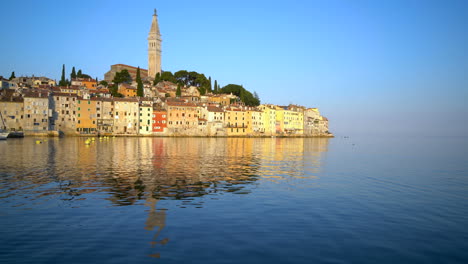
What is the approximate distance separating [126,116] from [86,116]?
30.1ft

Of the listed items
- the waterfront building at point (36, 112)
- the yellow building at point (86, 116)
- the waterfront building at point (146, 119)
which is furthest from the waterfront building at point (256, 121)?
the waterfront building at point (36, 112)

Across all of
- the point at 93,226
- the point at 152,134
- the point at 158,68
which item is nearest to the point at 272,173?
the point at 93,226

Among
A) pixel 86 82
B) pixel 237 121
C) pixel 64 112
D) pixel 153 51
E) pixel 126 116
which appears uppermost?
pixel 153 51

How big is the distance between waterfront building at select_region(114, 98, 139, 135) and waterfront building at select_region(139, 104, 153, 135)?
1.12 m

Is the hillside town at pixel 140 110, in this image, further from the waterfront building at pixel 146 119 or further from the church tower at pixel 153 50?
the church tower at pixel 153 50

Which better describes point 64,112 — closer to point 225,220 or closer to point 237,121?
point 237,121

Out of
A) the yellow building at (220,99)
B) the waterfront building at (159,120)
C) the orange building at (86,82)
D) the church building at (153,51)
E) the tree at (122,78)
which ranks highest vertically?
the church building at (153,51)

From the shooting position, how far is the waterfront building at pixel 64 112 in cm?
7669

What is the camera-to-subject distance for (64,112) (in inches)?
3056

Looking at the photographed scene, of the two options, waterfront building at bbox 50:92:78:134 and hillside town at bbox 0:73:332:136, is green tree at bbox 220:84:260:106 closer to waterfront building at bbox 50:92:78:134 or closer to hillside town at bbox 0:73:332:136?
hillside town at bbox 0:73:332:136

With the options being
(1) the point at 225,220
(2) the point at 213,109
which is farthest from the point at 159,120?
(1) the point at 225,220

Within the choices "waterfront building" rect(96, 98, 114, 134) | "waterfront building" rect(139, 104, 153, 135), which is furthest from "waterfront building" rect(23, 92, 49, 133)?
"waterfront building" rect(139, 104, 153, 135)

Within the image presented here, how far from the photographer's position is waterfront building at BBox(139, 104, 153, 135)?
8544cm

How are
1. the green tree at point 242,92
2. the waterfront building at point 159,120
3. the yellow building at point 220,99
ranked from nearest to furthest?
the waterfront building at point 159,120 < the yellow building at point 220,99 < the green tree at point 242,92
